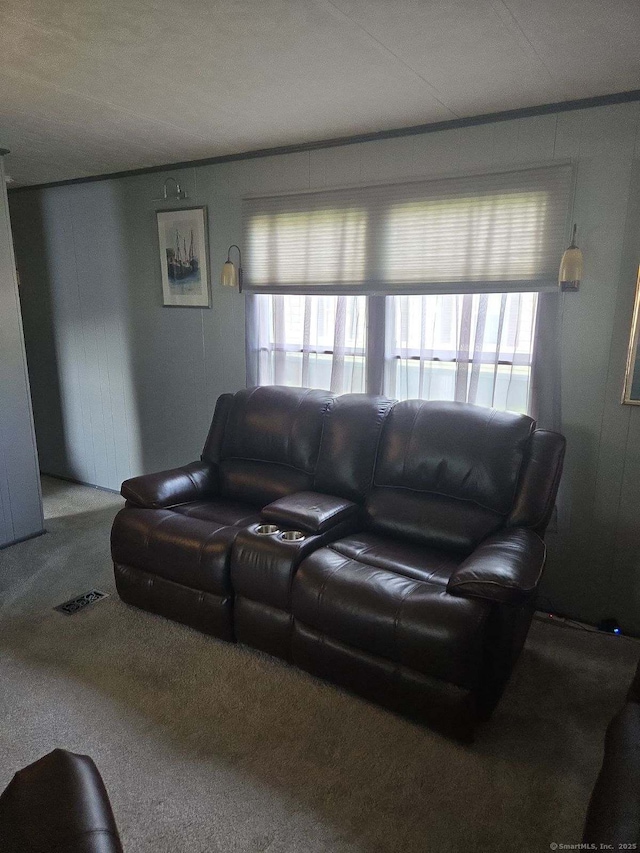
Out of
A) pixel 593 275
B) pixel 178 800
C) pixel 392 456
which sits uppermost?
pixel 593 275

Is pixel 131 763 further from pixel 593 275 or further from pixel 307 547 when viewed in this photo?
pixel 593 275

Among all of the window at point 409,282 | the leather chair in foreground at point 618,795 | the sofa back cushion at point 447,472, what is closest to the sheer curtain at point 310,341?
the window at point 409,282

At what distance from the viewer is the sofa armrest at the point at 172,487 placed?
2867 millimetres

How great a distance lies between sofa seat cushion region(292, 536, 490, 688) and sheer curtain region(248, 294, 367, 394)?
1.27 metres

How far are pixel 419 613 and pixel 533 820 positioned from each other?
0.68 m

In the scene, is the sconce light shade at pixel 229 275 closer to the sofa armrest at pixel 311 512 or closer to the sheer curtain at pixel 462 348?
the sheer curtain at pixel 462 348

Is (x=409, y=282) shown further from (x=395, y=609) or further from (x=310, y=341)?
(x=395, y=609)

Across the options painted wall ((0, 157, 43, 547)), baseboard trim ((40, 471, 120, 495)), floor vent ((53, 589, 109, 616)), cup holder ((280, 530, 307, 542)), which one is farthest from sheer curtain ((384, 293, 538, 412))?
baseboard trim ((40, 471, 120, 495))

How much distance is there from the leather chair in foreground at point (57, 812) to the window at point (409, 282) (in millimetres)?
2437

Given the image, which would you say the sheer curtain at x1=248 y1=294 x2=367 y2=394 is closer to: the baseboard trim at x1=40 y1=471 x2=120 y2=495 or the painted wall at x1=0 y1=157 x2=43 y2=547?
the painted wall at x1=0 y1=157 x2=43 y2=547

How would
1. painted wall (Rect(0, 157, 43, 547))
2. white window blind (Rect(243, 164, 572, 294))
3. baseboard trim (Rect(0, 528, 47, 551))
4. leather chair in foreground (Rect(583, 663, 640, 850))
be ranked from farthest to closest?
baseboard trim (Rect(0, 528, 47, 551)) < painted wall (Rect(0, 157, 43, 547)) < white window blind (Rect(243, 164, 572, 294)) < leather chair in foreground (Rect(583, 663, 640, 850))

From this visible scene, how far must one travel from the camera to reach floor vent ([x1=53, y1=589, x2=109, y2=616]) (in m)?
2.86

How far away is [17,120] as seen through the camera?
111 inches

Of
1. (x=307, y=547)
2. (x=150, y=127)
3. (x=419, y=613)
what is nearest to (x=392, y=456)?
(x=307, y=547)
